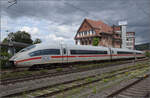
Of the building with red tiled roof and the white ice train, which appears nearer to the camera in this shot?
the white ice train

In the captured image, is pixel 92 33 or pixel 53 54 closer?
pixel 53 54

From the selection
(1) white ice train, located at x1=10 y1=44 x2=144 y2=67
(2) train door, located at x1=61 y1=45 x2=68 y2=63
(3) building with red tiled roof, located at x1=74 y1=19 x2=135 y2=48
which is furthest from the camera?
(3) building with red tiled roof, located at x1=74 y1=19 x2=135 y2=48

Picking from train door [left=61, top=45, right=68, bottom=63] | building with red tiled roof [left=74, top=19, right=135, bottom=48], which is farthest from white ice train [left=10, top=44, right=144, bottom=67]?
building with red tiled roof [left=74, top=19, right=135, bottom=48]

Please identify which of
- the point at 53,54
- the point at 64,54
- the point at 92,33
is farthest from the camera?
the point at 92,33

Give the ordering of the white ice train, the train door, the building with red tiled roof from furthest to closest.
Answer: the building with red tiled roof
the train door
the white ice train

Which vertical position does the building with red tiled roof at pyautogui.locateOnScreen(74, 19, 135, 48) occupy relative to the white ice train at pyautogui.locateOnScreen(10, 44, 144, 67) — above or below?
above

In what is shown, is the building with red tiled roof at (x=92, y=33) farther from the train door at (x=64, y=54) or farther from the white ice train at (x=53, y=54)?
the train door at (x=64, y=54)

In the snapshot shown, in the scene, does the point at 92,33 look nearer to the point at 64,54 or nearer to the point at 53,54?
the point at 64,54

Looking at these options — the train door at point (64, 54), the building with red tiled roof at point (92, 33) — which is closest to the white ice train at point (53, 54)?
the train door at point (64, 54)

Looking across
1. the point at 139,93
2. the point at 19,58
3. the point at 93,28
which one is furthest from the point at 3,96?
the point at 93,28

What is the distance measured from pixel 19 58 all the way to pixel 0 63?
3.39 metres

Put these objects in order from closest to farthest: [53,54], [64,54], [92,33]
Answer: [53,54], [64,54], [92,33]

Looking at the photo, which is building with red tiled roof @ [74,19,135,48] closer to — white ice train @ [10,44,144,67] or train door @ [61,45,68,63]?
white ice train @ [10,44,144,67]

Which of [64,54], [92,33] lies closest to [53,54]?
[64,54]
